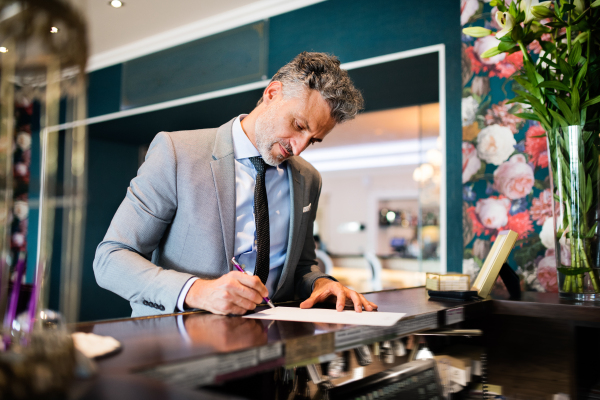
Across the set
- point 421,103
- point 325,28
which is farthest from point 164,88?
point 421,103

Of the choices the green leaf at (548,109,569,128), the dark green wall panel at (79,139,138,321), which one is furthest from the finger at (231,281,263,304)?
the dark green wall panel at (79,139,138,321)

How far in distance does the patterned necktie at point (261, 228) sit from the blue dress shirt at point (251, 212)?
5cm

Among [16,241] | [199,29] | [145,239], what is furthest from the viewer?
[199,29]

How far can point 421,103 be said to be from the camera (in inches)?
132

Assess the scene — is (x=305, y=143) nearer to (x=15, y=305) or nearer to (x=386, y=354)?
(x=386, y=354)

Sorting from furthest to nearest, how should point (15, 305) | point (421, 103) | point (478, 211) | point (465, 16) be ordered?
point (421, 103) < point (465, 16) < point (478, 211) < point (15, 305)

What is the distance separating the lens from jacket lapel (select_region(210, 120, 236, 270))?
1397mm

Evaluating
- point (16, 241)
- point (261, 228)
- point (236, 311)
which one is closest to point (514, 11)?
point (261, 228)

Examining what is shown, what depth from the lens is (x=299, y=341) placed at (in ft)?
2.41

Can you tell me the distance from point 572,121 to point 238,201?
1102 millimetres

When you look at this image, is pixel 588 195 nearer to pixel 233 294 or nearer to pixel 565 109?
pixel 565 109

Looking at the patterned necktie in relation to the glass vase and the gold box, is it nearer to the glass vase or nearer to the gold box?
the gold box

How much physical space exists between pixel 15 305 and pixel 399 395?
2.57 ft

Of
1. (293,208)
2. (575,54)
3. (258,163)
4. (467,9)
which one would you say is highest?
(467,9)
